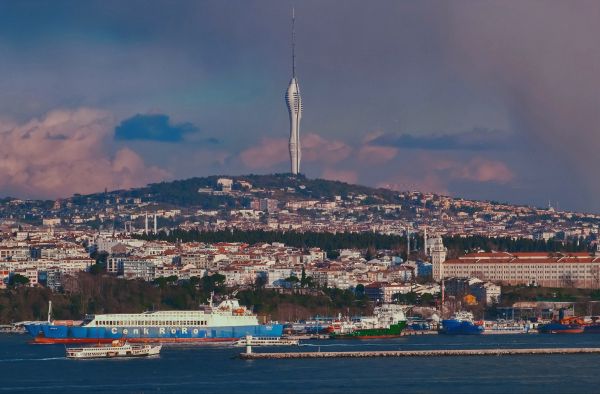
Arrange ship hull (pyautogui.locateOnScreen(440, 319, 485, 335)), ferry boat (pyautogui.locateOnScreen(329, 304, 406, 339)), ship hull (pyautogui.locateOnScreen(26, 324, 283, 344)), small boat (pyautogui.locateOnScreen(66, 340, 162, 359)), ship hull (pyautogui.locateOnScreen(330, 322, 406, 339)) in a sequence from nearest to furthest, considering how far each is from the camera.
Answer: small boat (pyautogui.locateOnScreen(66, 340, 162, 359)) → ship hull (pyautogui.locateOnScreen(26, 324, 283, 344)) → ship hull (pyautogui.locateOnScreen(330, 322, 406, 339)) → ferry boat (pyautogui.locateOnScreen(329, 304, 406, 339)) → ship hull (pyautogui.locateOnScreen(440, 319, 485, 335))

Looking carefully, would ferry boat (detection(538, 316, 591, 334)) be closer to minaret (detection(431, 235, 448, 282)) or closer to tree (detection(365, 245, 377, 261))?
minaret (detection(431, 235, 448, 282))

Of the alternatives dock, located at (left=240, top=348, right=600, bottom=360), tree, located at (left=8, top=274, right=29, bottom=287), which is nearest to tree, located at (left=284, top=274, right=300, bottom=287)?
tree, located at (left=8, top=274, right=29, bottom=287)

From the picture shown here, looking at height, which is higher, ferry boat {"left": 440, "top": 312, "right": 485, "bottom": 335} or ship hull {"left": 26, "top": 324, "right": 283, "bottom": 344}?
ferry boat {"left": 440, "top": 312, "right": 485, "bottom": 335}

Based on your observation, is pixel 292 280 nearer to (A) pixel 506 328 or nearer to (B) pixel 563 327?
(A) pixel 506 328

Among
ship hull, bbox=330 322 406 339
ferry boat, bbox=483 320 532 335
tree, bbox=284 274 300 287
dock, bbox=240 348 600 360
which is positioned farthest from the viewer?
tree, bbox=284 274 300 287

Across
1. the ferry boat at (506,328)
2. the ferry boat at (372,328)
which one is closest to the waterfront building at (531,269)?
the ferry boat at (506,328)

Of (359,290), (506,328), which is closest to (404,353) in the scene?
(506,328)

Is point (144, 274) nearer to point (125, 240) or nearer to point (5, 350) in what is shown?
point (125, 240)
